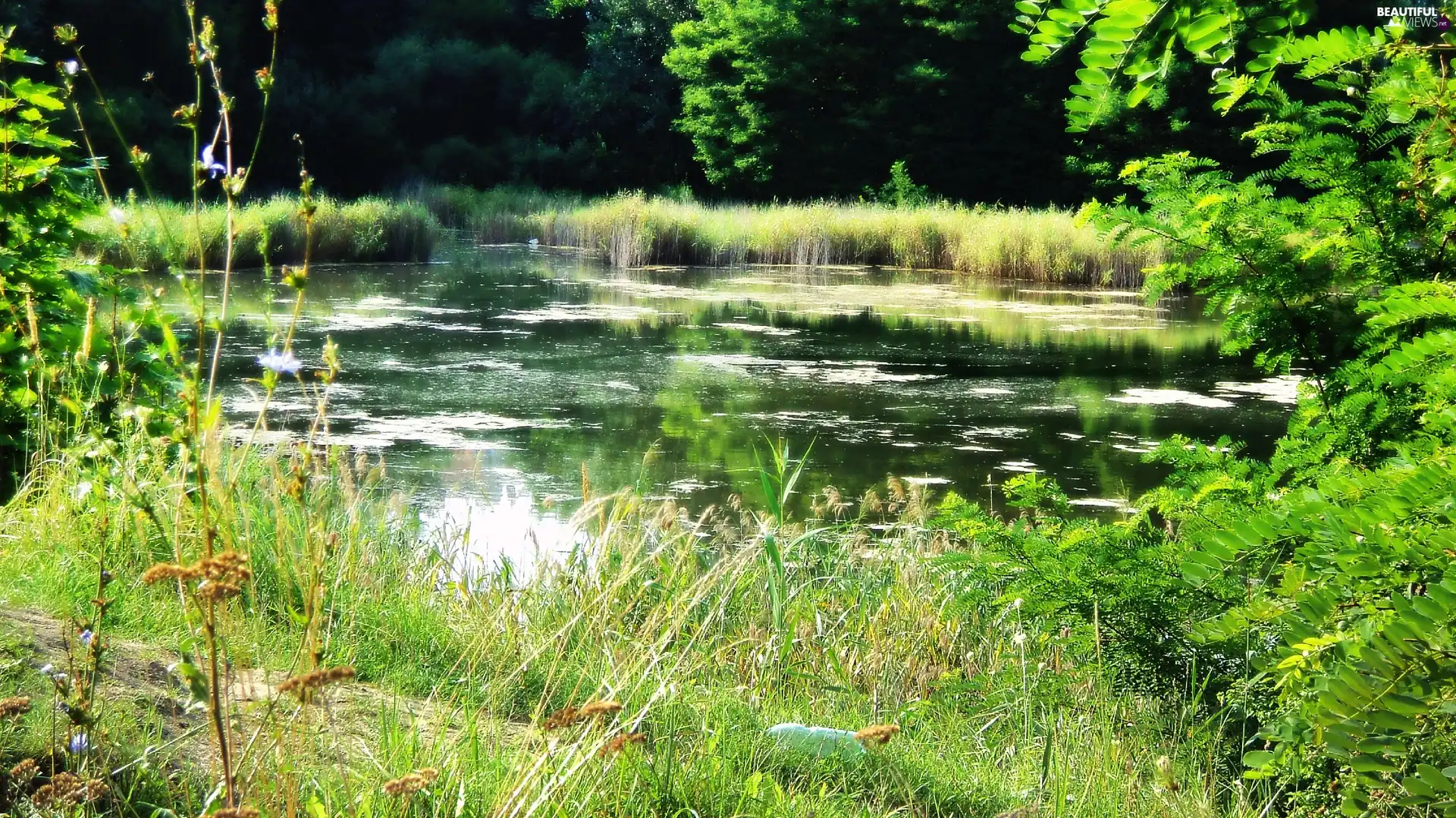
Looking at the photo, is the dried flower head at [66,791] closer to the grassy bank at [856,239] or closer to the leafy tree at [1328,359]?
the leafy tree at [1328,359]

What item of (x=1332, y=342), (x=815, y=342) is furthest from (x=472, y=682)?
(x=815, y=342)

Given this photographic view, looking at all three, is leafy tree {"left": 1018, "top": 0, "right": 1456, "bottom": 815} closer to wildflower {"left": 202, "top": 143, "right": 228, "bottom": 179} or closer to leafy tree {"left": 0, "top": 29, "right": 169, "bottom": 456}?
wildflower {"left": 202, "top": 143, "right": 228, "bottom": 179}

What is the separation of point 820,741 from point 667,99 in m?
30.9

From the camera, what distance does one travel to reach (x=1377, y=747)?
130 cm

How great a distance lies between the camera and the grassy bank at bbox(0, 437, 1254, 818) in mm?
1607

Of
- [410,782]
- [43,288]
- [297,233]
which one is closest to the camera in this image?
[410,782]

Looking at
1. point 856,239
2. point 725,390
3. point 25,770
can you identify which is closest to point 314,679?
point 25,770

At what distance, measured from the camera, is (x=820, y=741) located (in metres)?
2.16

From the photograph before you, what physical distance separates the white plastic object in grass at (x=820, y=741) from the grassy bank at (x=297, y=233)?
11.7 metres

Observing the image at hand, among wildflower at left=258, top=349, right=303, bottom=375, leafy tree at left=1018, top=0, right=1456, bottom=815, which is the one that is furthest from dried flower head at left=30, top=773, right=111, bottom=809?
leafy tree at left=1018, top=0, right=1456, bottom=815

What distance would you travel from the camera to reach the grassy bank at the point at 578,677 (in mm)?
1607

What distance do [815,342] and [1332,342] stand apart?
23.6ft

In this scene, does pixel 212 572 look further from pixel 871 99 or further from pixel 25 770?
pixel 871 99

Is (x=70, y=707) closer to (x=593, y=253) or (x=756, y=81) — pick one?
(x=593, y=253)
